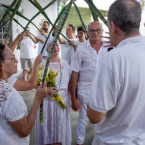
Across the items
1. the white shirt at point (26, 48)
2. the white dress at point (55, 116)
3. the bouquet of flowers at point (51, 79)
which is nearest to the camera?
the bouquet of flowers at point (51, 79)

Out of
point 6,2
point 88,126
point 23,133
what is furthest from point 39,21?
point 23,133

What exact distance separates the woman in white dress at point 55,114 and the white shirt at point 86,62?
6.4 inches

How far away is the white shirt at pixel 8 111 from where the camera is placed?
995 mm

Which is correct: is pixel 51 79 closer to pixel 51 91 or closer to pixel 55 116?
pixel 51 91

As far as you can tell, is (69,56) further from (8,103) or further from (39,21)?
(39,21)

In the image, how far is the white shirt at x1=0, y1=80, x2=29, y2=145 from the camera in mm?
995

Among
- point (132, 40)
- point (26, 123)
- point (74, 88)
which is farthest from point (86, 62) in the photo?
point (132, 40)

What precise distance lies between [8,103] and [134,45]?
73 centimetres

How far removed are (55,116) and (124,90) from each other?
5.09 feet

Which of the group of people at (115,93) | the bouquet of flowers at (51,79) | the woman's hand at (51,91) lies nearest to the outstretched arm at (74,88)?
the bouquet of flowers at (51,79)

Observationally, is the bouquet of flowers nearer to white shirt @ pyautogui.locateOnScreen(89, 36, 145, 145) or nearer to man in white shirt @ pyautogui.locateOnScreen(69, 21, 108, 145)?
man in white shirt @ pyautogui.locateOnScreen(69, 21, 108, 145)

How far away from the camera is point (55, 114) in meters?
2.20

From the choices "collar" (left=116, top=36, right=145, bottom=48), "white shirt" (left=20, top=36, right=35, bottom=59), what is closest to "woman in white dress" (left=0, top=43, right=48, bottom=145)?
"collar" (left=116, top=36, right=145, bottom=48)

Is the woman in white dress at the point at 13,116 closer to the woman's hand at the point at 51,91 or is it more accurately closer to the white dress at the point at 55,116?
the woman's hand at the point at 51,91
